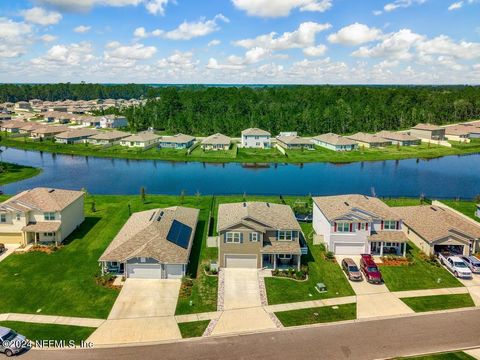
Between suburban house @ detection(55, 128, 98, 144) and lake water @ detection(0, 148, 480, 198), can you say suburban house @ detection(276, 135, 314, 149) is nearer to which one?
lake water @ detection(0, 148, 480, 198)

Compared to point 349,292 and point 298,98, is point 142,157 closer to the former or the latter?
point 349,292

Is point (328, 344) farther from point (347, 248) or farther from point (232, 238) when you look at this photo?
point (347, 248)

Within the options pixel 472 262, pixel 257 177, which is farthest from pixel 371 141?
pixel 472 262

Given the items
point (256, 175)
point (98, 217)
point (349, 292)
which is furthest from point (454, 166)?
point (98, 217)

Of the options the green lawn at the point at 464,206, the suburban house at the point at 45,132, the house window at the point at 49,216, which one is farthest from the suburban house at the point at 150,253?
the suburban house at the point at 45,132

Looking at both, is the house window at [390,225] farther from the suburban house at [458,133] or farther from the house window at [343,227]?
the suburban house at [458,133]

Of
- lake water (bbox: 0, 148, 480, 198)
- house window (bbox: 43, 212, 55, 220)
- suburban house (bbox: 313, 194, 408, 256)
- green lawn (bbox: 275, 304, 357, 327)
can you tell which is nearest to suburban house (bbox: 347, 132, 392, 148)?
lake water (bbox: 0, 148, 480, 198)
